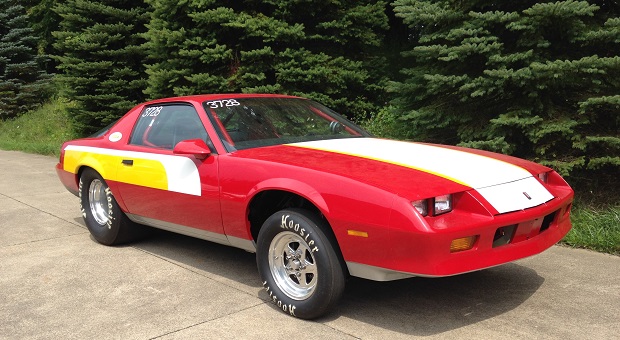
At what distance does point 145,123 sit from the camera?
543 centimetres

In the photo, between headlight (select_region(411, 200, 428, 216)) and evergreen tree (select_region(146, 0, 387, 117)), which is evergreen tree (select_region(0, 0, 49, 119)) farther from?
headlight (select_region(411, 200, 428, 216))

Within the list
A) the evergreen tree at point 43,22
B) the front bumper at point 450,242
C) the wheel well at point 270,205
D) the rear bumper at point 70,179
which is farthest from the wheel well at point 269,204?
the evergreen tree at point 43,22

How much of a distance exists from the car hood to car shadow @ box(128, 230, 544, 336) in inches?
29.7

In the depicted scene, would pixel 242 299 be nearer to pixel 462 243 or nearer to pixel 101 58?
pixel 462 243

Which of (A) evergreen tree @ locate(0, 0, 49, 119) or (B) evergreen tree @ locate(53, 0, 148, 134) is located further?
(A) evergreen tree @ locate(0, 0, 49, 119)

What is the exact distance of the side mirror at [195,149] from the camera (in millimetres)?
4363

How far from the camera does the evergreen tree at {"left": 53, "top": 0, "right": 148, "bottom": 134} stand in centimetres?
1407

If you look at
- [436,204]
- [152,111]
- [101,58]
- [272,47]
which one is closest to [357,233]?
[436,204]

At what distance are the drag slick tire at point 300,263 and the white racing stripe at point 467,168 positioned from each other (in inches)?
27.5

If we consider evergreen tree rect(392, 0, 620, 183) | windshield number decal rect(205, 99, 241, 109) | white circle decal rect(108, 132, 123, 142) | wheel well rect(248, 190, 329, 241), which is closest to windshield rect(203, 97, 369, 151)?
windshield number decal rect(205, 99, 241, 109)

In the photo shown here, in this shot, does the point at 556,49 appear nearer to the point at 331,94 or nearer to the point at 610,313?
the point at 610,313

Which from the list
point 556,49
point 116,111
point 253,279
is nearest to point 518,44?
point 556,49

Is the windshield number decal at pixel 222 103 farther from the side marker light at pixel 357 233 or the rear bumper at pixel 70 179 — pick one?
the rear bumper at pixel 70 179

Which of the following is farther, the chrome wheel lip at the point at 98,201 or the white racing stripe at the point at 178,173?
the chrome wheel lip at the point at 98,201
